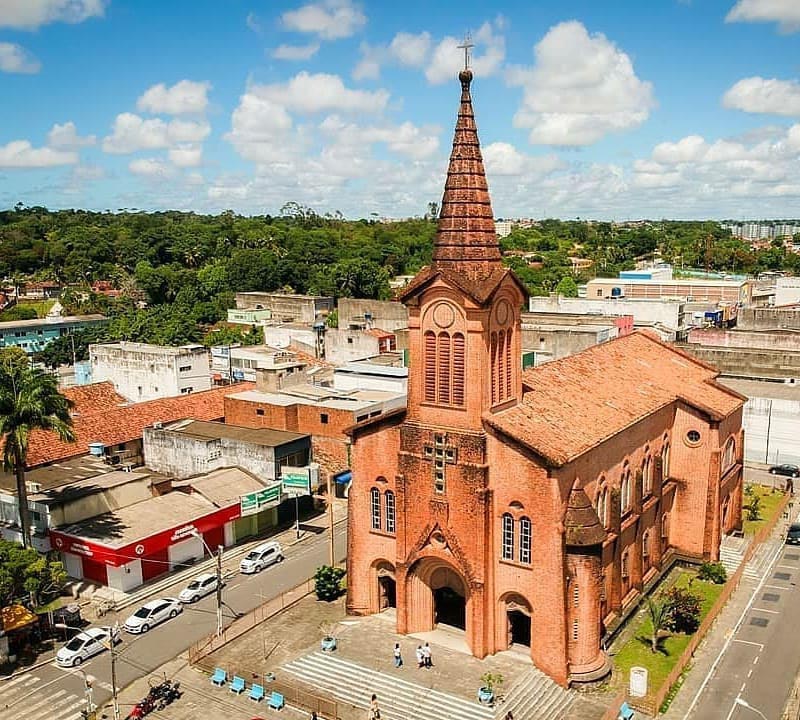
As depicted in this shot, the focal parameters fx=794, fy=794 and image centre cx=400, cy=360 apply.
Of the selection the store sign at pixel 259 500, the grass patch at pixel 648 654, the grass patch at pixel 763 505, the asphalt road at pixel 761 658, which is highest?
the store sign at pixel 259 500

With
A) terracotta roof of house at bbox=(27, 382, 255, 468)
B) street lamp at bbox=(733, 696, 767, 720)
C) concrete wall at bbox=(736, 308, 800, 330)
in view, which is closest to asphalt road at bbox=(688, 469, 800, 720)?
Answer: street lamp at bbox=(733, 696, 767, 720)

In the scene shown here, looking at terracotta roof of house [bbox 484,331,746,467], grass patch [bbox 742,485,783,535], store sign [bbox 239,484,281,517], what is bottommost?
grass patch [bbox 742,485,783,535]

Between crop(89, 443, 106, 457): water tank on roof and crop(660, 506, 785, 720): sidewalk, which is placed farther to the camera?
crop(89, 443, 106, 457): water tank on roof

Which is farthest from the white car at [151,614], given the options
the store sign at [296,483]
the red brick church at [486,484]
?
the store sign at [296,483]

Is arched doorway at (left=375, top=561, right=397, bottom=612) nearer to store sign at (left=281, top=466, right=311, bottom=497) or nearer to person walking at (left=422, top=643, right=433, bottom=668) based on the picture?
person walking at (left=422, top=643, right=433, bottom=668)

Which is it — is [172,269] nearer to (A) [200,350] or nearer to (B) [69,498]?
(A) [200,350]

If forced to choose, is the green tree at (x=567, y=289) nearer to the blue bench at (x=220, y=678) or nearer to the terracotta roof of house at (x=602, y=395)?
the terracotta roof of house at (x=602, y=395)
